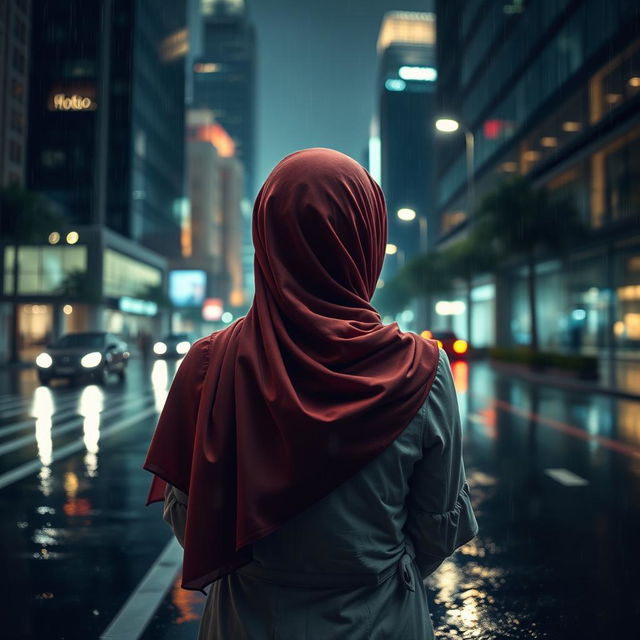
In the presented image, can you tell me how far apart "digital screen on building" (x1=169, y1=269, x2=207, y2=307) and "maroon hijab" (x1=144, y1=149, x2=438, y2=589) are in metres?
87.9

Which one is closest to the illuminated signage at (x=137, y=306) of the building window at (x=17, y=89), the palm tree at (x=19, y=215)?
the building window at (x=17, y=89)

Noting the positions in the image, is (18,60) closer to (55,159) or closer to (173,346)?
(55,159)

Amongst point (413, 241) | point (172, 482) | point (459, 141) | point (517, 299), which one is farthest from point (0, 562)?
point (413, 241)

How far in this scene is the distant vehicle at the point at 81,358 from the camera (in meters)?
19.2

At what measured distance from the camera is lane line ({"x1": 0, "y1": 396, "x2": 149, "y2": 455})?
356 inches

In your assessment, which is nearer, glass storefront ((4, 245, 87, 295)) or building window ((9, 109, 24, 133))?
glass storefront ((4, 245, 87, 295))

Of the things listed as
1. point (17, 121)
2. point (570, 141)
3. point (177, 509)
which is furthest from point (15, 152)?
point (177, 509)

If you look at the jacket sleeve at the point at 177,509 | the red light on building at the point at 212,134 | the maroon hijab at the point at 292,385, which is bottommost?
the jacket sleeve at the point at 177,509

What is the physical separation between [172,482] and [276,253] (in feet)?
1.99

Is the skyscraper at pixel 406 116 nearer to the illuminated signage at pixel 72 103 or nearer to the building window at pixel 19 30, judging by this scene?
the illuminated signage at pixel 72 103

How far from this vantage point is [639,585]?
4.02 metres

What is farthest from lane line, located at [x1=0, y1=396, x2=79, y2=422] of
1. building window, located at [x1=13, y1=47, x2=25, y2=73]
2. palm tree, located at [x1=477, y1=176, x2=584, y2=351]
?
building window, located at [x1=13, y1=47, x2=25, y2=73]

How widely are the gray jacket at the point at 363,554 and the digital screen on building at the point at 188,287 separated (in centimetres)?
8798

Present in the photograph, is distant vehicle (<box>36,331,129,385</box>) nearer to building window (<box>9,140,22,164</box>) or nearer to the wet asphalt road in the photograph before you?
the wet asphalt road
